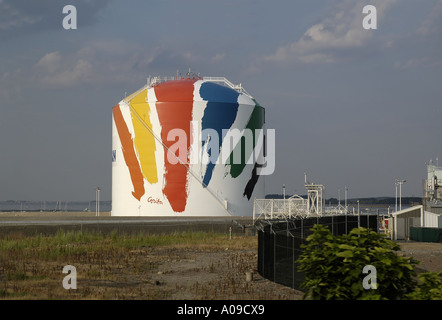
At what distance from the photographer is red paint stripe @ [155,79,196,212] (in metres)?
58.4

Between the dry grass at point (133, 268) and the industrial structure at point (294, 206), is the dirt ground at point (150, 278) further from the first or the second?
the industrial structure at point (294, 206)

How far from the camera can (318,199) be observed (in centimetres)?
5741

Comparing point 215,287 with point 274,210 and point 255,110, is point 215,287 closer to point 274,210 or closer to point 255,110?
point 274,210

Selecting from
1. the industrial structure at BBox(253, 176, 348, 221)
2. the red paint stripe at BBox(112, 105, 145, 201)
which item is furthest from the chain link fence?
the red paint stripe at BBox(112, 105, 145, 201)

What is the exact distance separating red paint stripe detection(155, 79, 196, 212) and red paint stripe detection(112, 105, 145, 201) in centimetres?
293

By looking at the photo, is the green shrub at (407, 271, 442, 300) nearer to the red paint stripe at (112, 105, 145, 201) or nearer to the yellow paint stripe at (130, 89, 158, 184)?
the yellow paint stripe at (130, 89, 158, 184)

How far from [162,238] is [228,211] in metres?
22.6

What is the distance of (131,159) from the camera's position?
198 ft

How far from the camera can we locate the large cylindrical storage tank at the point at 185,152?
5853cm

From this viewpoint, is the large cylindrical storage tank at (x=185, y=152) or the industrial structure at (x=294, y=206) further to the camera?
the large cylindrical storage tank at (x=185, y=152)

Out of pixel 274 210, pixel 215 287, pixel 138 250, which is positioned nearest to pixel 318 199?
pixel 274 210

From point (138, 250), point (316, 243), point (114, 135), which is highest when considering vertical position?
point (114, 135)

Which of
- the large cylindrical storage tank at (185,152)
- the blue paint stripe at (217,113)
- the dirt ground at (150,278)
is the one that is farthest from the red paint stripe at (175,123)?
the dirt ground at (150,278)

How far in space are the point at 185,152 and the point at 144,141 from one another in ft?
14.2
